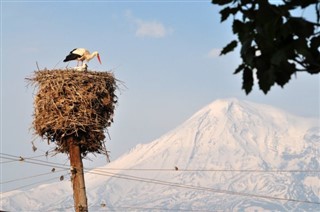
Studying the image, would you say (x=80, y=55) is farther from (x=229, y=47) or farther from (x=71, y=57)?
(x=229, y=47)

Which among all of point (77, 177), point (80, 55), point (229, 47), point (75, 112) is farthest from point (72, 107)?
point (229, 47)

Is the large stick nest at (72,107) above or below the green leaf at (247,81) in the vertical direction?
above

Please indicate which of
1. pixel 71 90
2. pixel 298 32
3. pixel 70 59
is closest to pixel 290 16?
pixel 298 32

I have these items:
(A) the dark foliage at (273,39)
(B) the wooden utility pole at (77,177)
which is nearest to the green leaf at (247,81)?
(A) the dark foliage at (273,39)

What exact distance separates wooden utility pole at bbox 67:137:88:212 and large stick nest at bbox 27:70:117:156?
0.13 meters

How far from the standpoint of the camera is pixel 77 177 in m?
13.9

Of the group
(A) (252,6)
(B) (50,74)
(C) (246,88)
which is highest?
(B) (50,74)

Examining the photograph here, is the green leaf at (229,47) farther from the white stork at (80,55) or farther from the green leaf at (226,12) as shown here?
the white stork at (80,55)

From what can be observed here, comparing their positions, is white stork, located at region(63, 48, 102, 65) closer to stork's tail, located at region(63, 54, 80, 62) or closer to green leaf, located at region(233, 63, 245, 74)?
stork's tail, located at region(63, 54, 80, 62)

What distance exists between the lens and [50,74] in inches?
558

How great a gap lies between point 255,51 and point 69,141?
11318 millimetres

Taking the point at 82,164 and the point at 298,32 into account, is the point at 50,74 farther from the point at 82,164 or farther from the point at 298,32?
the point at 298,32

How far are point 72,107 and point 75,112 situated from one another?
16 centimetres

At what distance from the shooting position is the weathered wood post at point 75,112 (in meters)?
13.8
